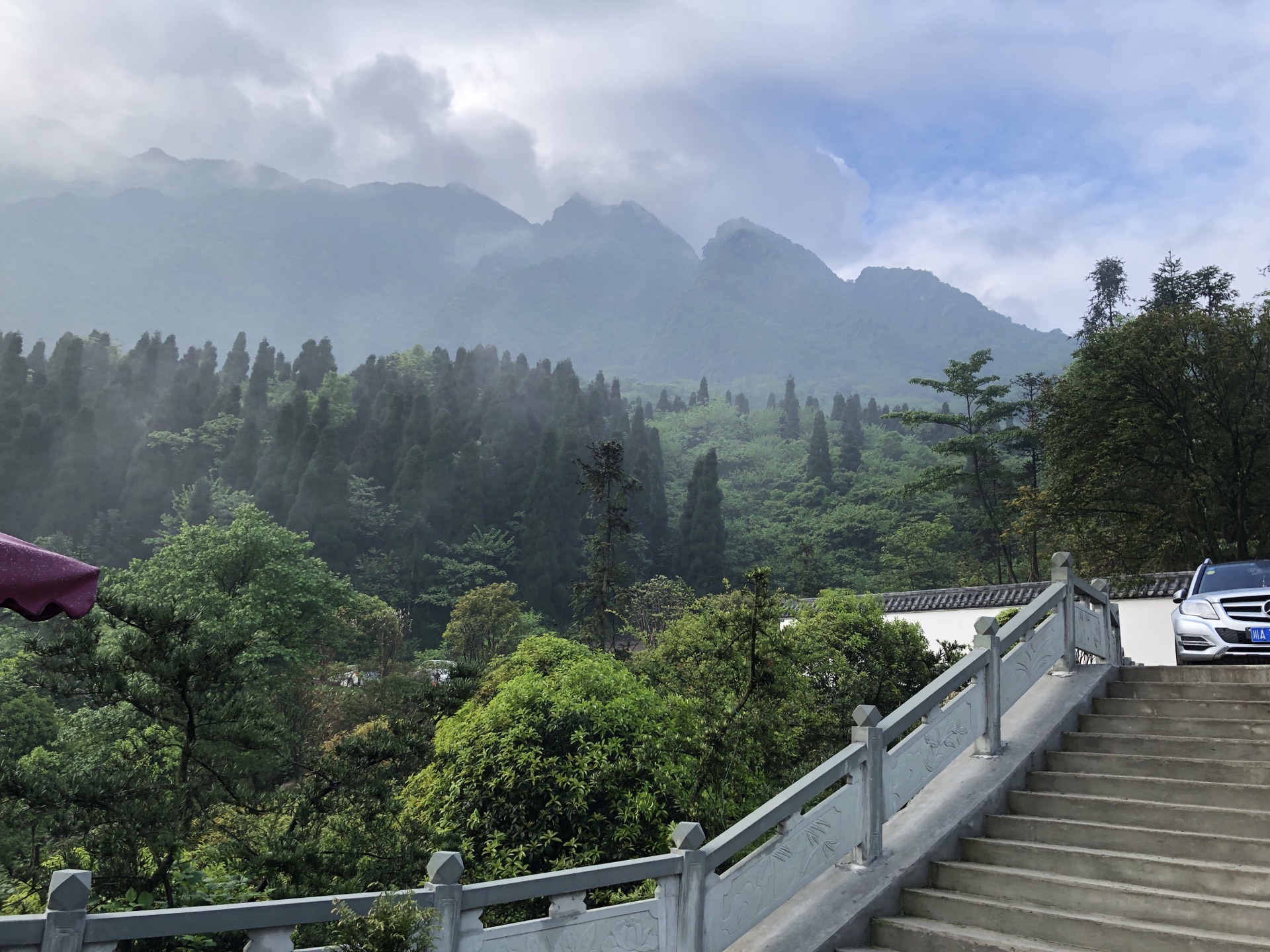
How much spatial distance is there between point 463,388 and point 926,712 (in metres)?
82.0

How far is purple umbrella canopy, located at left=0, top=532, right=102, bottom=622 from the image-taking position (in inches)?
159

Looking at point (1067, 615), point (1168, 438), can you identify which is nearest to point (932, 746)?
point (1067, 615)

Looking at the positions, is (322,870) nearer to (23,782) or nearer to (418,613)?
(23,782)

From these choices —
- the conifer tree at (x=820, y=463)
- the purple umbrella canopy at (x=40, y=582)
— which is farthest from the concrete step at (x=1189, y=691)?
the conifer tree at (x=820, y=463)

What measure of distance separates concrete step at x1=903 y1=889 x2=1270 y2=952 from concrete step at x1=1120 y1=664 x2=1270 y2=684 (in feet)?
11.4

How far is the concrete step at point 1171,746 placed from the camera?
614 cm

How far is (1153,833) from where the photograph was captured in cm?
538

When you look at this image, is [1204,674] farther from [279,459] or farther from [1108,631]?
[279,459]

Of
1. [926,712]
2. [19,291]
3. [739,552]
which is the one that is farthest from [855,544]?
[19,291]

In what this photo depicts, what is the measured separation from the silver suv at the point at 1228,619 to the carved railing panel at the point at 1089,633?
69cm

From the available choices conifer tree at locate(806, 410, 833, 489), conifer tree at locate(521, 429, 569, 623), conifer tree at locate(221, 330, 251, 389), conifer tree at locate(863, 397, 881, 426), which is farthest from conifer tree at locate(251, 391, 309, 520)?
conifer tree at locate(863, 397, 881, 426)

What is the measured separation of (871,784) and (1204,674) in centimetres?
387

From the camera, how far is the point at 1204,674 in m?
7.45

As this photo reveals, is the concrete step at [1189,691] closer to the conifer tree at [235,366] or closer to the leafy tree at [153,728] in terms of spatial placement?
the leafy tree at [153,728]
